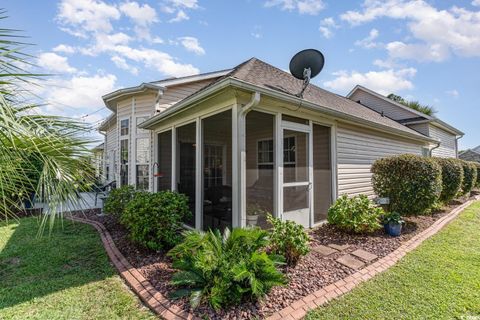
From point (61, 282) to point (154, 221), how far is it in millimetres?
1509

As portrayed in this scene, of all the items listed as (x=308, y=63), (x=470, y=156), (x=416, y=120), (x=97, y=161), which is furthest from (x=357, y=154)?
(x=470, y=156)

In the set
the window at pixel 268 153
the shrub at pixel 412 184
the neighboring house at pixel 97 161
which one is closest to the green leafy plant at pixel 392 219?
the shrub at pixel 412 184

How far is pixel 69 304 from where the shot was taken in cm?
289

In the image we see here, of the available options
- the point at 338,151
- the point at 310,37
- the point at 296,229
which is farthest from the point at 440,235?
the point at 310,37

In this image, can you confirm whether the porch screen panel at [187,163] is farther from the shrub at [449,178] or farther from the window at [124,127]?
the shrub at [449,178]

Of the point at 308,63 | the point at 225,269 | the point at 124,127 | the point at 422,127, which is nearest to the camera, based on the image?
the point at 225,269

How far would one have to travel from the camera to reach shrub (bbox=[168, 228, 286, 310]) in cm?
270

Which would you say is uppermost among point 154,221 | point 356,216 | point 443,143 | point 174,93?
point 174,93

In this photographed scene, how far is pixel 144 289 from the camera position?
10.2ft

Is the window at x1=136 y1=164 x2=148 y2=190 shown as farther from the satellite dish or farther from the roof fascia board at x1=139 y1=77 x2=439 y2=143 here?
the satellite dish

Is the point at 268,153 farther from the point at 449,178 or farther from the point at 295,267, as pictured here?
the point at 449,178

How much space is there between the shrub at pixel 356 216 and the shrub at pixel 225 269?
2.65 meters

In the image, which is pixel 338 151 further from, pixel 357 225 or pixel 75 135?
pixel 75 135

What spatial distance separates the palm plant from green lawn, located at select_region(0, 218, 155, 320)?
1658 mm
